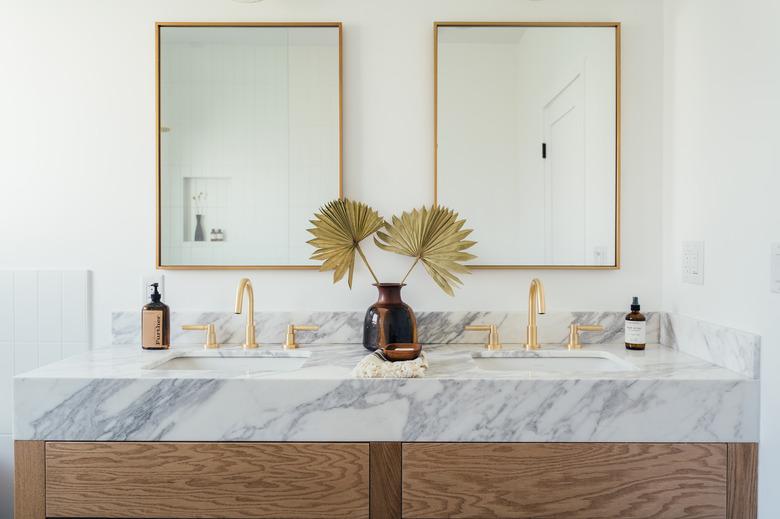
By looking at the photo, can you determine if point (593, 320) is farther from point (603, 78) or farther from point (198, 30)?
point (198, 30)

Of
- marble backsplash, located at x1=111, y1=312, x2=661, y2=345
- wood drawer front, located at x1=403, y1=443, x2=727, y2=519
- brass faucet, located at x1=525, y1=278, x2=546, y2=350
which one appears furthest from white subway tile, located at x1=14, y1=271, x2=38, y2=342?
brass faucet, located at x1=525, y1=278, x2=546, y2=350

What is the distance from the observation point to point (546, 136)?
1791 mm

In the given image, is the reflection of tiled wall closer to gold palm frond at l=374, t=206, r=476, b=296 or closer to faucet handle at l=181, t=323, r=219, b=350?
faucet handle at l=181, t=323, r=219, b=350

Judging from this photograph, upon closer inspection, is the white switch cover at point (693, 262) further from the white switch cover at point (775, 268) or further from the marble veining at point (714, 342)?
the white switch cover at point (775, 268)

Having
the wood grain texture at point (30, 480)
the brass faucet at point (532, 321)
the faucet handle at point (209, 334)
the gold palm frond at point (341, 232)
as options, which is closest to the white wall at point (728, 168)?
the brass faucet at point (532, 321)

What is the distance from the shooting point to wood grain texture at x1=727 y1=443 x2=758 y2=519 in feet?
4.28

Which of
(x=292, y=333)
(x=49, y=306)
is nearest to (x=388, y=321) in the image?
(x=292, y=333)

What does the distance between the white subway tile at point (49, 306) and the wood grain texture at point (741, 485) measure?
196 centimetres

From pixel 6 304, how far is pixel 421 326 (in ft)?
4.41

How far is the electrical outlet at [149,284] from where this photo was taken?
1.81m

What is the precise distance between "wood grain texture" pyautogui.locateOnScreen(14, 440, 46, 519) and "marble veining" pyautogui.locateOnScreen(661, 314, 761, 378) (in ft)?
5.52

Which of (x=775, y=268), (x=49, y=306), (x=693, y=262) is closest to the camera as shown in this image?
(x=775, y=268)

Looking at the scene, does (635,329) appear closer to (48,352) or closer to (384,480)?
(384,480)

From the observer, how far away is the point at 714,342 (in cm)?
147
